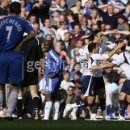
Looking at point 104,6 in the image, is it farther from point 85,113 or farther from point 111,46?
point 85,113

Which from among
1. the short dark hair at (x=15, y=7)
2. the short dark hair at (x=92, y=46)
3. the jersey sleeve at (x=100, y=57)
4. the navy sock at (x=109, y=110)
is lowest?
the navy sock at (x=109, y=110)

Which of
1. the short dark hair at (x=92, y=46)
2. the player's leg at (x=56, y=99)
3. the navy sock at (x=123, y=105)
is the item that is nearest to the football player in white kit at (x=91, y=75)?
the short dark hair at (x=92, y=46)

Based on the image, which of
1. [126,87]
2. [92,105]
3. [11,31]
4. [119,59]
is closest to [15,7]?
[11,31]

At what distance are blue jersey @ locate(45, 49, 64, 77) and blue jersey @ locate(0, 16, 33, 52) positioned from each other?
395cm

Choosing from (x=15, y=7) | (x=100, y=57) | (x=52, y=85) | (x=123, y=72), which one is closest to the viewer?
(x=15, y=7)

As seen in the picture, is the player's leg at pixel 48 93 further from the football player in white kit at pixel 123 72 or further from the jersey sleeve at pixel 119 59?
the jersey sleeve at pixel 119 59

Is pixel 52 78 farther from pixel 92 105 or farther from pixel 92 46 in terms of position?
pixel 92 46

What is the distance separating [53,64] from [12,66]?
409cm

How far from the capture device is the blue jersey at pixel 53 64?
1775 centimetres

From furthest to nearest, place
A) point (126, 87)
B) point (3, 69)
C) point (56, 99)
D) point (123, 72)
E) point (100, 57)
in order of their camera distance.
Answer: point (56, 99) → point (123, 72) → point (126, 87) → point (100, 57) → point (3, 69)

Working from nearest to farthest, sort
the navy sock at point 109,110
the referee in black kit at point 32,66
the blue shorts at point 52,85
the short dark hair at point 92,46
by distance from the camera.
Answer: the referee in black kit at point 32,66 → the short dark hair at point 92,46 → the blue shorts at point 52,85 → the navy sock at point 109,110

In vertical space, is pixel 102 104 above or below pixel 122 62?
below

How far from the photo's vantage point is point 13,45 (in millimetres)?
13773

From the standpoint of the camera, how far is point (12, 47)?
13.8m
